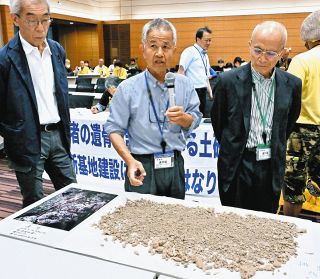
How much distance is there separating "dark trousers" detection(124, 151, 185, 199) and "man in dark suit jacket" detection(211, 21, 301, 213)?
0.25 m

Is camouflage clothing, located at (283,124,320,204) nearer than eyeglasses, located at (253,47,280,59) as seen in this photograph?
No

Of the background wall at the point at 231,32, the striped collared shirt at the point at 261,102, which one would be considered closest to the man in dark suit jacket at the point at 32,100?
the striped collared shirt at the point at 261,102

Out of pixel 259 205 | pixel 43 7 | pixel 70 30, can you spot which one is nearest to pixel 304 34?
pixel 259 205

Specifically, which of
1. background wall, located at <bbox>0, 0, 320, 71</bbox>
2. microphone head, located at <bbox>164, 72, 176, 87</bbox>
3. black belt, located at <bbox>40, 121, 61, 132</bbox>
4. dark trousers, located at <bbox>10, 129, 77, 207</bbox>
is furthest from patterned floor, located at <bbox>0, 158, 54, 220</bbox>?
background wall, located at <bbox>0, 0, 320, 71</bbox>

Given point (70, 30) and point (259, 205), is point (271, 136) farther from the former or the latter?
point (70, 30)

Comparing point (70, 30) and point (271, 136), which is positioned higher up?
point (70, 30)

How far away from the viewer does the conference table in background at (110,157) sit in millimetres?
2889

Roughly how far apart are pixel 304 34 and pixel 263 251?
1549 millimetres

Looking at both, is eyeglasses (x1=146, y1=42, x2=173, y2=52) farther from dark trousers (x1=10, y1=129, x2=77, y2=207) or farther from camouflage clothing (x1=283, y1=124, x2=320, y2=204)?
camouflage clothing (x1=283, y1=124, x2=320, y2=204)

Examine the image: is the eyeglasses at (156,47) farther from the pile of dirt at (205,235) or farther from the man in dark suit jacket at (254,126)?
the pile of dirt at (205,235)

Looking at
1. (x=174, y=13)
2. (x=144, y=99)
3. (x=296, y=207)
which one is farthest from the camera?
(x=174, y=13)

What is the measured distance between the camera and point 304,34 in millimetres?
2006

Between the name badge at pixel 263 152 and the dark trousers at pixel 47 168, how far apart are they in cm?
102

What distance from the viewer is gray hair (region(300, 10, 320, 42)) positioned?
75.6 inches
